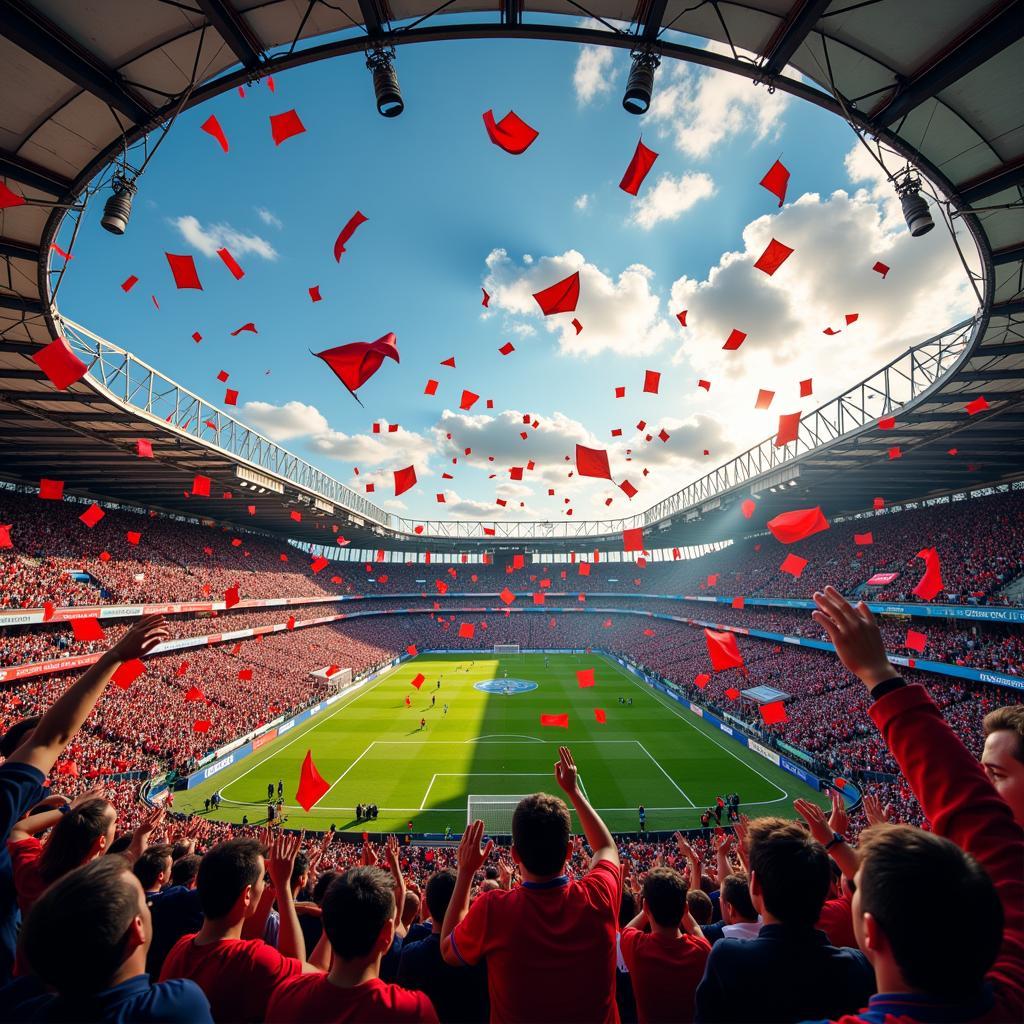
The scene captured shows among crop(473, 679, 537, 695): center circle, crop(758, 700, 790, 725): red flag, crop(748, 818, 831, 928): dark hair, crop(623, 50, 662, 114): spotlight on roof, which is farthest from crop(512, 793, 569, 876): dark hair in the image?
crop(473, 679, 537, 695): center circle

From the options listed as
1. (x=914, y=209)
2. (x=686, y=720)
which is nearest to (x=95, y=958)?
(x=914, y=209)

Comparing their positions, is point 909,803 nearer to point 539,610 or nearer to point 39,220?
point 39,220

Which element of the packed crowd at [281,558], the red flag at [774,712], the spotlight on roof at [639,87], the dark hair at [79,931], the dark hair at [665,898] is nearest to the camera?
the dark hair at [79,931]

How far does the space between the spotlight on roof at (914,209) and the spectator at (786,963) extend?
9.23 meters

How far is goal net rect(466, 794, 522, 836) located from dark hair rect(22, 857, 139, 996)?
1882 cm

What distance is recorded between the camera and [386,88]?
20.3ft

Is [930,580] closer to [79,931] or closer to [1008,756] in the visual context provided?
[1008,756]

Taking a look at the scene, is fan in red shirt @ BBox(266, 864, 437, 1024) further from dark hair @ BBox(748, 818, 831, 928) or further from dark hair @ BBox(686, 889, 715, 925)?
dark hair @ BBox(686, 889, 715, 925)

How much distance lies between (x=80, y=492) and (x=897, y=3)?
42.2m

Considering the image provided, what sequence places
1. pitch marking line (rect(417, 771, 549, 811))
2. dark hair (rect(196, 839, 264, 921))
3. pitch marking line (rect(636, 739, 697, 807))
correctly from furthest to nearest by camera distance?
pitch marking line (rect(417, 771, 549, 811)), pitch marking line (rect(636, 739, 697, 807)), dark hair (rect(196, 839, 264, 921))

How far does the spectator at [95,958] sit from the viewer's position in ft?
5.65

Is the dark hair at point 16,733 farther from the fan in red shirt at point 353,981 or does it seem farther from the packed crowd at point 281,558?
the packed crowd at point 281,558

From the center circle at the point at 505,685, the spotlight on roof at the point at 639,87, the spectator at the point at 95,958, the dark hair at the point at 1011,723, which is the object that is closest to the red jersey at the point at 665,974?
the dark hair at the point at 1011,723

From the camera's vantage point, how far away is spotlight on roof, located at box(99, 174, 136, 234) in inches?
303
